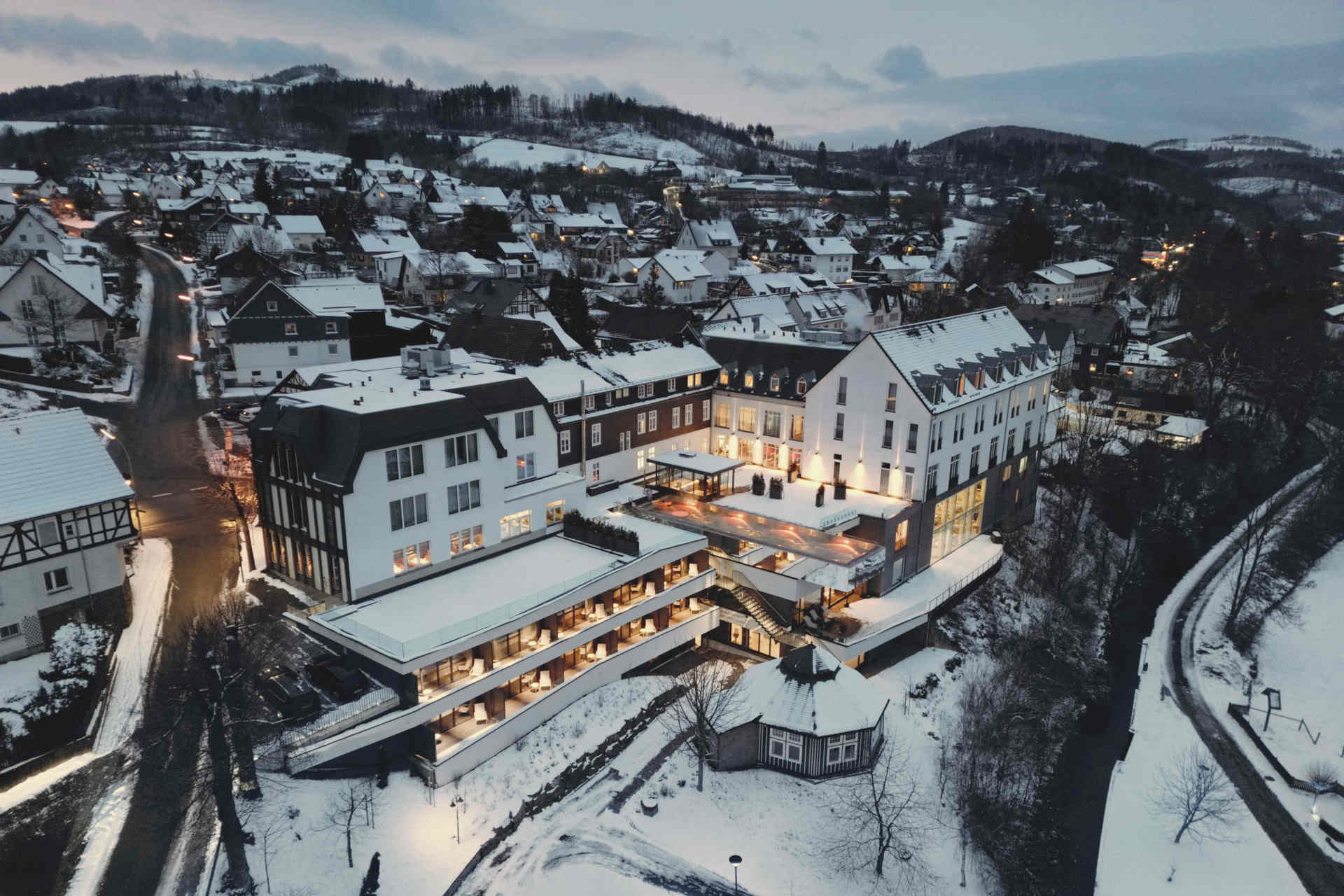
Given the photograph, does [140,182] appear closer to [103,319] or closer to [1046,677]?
[103,319]

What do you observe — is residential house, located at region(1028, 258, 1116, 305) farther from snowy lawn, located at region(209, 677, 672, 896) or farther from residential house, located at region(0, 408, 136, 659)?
residential house, located at region(0, 408, 136, 659)

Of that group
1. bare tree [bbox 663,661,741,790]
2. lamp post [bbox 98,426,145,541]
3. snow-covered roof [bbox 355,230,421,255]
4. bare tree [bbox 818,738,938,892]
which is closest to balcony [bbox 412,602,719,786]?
bare tree [bbox 663,661,741,790]

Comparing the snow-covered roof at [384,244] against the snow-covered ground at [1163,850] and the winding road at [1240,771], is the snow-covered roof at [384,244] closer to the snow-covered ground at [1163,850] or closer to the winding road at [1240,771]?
the winding road at [1240,771]

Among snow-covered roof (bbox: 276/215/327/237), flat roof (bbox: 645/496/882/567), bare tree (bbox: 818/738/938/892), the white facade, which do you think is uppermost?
snow-covered roof (bbox: 276/215/327/237)

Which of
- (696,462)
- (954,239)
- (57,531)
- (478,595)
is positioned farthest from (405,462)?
(954,239)


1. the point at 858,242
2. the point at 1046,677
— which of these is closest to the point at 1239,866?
the point at 1046,677
